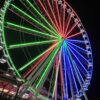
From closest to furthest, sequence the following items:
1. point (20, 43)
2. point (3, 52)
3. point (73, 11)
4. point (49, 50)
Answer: point (3, 52) < point (20, 43) < point (49, 50) < point (73, 11)

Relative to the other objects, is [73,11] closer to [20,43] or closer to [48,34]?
[48,34]

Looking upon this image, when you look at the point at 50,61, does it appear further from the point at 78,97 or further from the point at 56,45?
the point at 78,97

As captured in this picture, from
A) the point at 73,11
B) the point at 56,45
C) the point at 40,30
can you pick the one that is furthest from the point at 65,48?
the point at 73,11

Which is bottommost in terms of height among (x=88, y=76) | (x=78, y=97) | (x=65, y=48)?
(x=78, y=97)

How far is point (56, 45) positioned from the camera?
58.1 feet

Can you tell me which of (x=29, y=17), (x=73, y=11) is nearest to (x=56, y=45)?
(x=29, y=17)

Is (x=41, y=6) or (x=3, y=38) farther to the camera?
(x=41, y=6)

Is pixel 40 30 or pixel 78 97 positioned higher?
pixel 40 30

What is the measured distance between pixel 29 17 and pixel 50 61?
2.67 m

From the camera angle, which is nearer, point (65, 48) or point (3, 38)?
point (3, 38)

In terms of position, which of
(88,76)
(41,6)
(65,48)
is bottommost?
(88,76)

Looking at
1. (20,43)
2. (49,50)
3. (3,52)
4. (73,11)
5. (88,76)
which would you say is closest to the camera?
(3,52)

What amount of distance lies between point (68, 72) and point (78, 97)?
1.71 m

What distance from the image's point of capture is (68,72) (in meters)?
17.7
